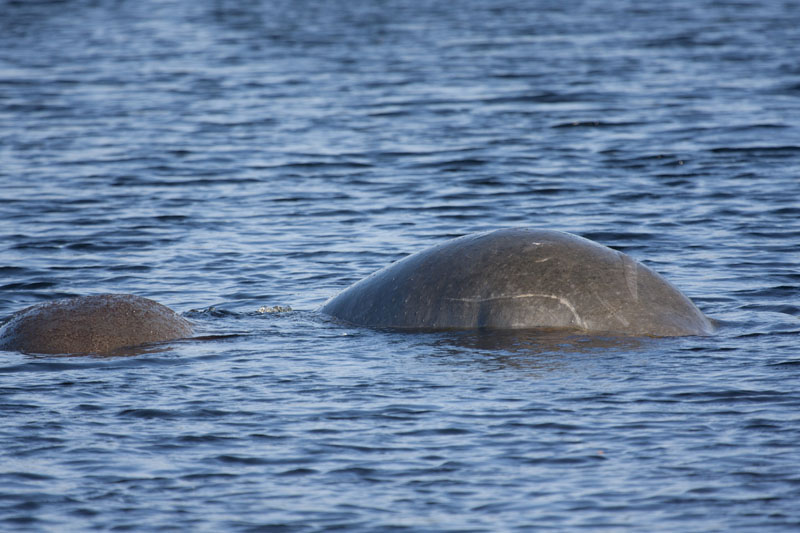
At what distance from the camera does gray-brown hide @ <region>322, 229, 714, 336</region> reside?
32.9ft

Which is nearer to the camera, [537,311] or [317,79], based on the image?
[537,311]

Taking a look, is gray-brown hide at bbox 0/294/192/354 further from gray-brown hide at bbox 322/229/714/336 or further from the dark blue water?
gray-brown hide at bbox 322/229/714/336

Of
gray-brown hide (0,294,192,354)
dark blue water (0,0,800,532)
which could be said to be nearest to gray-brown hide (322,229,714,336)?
dark blue water (0,0,800,532)

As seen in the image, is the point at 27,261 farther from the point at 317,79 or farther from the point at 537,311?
the point at 317,79

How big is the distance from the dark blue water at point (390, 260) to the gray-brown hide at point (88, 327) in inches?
10.0

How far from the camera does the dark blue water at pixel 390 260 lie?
7.55 m

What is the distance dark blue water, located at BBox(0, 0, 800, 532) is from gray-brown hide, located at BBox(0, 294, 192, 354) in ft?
0.83

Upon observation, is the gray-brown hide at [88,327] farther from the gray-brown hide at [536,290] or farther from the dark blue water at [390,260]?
the gray-brown hide at [536,290]

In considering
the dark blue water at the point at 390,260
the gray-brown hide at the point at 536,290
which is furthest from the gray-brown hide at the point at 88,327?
the gray-brown hide at the point at 536,290

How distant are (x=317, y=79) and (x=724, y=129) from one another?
398 inches

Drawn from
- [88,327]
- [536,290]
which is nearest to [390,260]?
[536,290]

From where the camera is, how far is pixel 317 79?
2859 centimetres

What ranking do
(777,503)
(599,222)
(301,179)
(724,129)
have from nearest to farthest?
(777,503) < (599,222) < (301,179) < (724,129)

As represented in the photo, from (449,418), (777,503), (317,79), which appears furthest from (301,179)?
(777,503)
